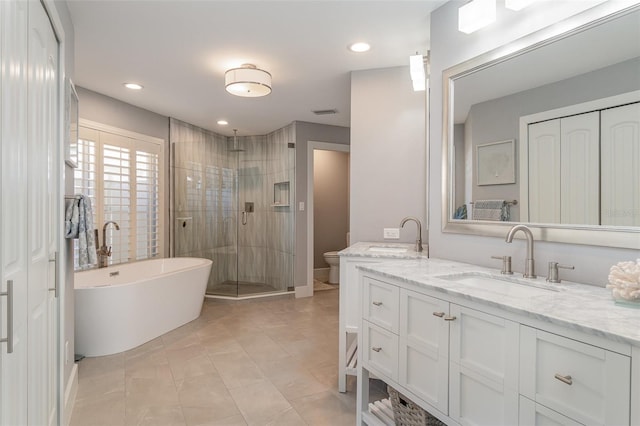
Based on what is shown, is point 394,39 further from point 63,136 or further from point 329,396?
point 329,396

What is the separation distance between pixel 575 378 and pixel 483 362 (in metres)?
0.32

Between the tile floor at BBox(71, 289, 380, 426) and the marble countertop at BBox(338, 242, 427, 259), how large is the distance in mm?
961

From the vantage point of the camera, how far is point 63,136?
2012 millimetres

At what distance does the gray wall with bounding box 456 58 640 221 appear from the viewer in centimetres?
139

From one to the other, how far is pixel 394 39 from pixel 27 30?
7.18 ft

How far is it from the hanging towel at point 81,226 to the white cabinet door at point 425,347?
193cm

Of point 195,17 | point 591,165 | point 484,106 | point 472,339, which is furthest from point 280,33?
point 472,339

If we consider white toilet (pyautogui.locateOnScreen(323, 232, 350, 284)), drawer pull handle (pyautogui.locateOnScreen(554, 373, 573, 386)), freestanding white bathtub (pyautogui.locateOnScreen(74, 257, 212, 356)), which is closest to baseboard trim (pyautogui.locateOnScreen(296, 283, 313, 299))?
white toilet (pyautogui.locateOnScreen(323, 232, 350, 284))

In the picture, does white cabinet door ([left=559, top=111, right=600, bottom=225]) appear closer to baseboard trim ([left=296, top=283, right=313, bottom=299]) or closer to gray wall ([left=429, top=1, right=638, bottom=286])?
gray wall ([left=429, top=1, right=638, bottom=286])

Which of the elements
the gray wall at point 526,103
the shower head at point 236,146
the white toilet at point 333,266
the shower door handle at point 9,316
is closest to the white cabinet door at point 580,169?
the gray wall at point 526,103

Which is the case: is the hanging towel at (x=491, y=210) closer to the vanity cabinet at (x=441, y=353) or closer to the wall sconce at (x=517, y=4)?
the vanity cabinet at (x=441, y=353)

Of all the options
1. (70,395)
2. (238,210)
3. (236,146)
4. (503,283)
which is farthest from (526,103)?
(236,146)

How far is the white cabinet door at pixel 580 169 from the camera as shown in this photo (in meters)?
1.46

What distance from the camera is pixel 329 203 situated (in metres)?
6.54
